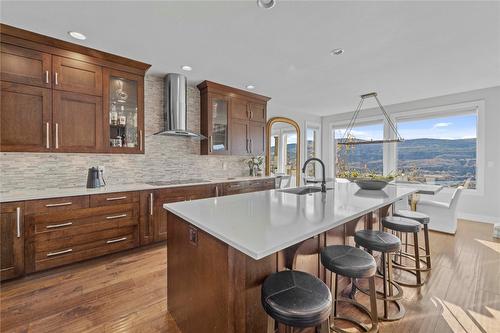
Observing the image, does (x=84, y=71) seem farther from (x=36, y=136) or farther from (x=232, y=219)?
(x=232, y=219)

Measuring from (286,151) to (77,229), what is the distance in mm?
5199

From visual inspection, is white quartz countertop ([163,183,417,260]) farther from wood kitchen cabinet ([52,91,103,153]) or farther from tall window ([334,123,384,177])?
tall window ([334,123,384,177])

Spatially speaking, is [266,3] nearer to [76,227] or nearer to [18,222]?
[76,227]

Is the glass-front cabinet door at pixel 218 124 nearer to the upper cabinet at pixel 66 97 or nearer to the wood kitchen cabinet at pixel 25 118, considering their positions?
the upper cabinet at pixel 66 97

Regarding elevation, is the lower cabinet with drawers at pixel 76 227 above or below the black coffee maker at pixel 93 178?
below

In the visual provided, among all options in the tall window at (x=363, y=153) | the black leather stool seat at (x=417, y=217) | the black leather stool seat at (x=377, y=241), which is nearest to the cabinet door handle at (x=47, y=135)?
the black leather stool seat at (x=377, y=241)

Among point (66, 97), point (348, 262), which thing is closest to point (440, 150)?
point (348, 262)

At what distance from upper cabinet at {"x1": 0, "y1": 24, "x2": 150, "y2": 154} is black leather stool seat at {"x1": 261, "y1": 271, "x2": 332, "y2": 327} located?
2.83 metres

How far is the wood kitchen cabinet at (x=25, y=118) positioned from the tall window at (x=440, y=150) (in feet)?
22.2

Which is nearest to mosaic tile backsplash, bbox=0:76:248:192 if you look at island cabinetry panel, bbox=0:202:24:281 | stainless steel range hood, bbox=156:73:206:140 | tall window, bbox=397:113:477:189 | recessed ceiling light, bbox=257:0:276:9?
stainless steel range hood, bbox=156:73:206:140

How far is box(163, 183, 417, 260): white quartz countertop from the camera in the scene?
98 cm

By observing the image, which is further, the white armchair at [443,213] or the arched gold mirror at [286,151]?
the arched gold mirror at [286,151]

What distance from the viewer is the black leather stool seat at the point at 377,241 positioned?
1.69 metres

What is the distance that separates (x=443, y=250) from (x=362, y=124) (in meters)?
4.02
